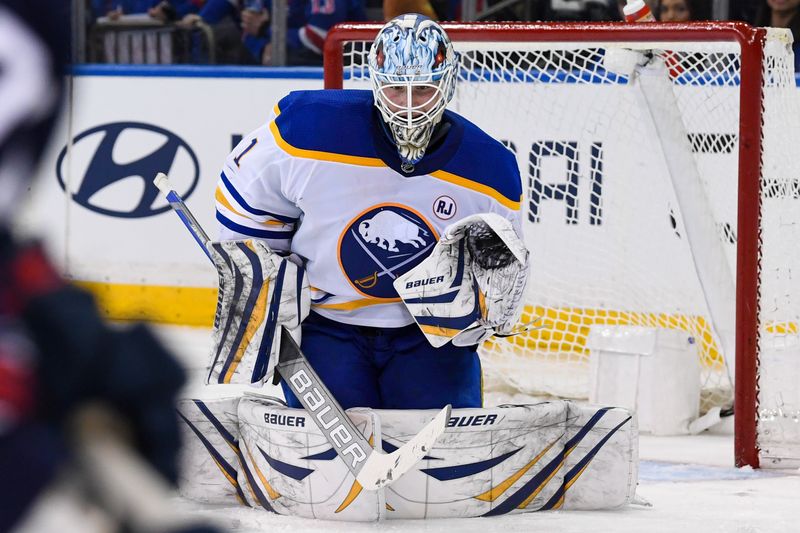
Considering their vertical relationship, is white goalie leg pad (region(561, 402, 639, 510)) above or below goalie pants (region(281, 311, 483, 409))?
below

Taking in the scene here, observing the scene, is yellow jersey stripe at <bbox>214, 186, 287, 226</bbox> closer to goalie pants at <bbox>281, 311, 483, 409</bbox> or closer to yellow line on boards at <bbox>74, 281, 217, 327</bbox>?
goalie pants at <bbox>281, 311, 483, 409</bbox>

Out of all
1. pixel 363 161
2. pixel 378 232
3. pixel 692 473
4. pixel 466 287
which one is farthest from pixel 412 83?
pixel 692 473

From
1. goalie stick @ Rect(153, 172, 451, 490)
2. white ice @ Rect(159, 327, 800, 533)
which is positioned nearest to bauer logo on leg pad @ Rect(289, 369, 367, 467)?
goalie stick @ Rect(153, 172, 451, 490)

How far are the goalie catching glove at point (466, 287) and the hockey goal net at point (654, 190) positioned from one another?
70 centimetres

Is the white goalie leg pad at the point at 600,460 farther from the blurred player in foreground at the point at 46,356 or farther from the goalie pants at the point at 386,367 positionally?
the blurred player in foreground at the point at 46,356

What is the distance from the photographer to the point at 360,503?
2.49 metres

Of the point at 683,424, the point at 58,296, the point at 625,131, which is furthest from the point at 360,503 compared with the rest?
the point at 625,131

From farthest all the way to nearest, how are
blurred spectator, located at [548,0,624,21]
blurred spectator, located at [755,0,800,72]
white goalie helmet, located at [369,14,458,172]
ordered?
blurred spectator, located at [548,0,624,21] → blurred spectator, located at [755,0,800,72] → white goalie helmet, located at [369,14,458,172]

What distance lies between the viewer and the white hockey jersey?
8.57 ft

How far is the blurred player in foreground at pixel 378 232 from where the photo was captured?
2.60 m

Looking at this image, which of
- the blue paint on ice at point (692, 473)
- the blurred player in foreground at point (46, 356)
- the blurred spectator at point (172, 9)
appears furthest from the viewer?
the blurred spectator at point (172, 9)

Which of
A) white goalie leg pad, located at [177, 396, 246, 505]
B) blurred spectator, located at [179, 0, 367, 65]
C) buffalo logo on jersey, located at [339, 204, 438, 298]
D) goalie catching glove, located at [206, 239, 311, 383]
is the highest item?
blurred spectator, located at [179, 0, 367, 65]

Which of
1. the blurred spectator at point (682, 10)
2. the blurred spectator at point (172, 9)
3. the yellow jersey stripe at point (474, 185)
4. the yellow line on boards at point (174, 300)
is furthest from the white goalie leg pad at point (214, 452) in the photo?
the blurred spectator at point (172, 9)

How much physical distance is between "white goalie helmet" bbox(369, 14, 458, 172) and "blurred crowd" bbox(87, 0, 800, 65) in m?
2.06
